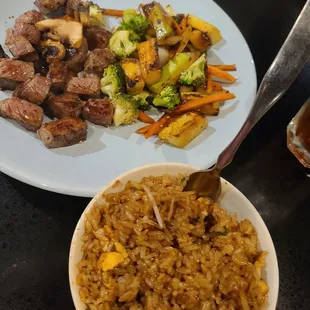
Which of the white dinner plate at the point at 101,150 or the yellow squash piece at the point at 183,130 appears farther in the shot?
the yellow squash piece at the point at 183,130

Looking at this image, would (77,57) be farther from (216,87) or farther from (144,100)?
(216,87)

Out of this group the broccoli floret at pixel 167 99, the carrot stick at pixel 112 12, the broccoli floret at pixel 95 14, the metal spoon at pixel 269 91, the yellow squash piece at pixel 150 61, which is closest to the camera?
the metal spoon at pixel 269 91

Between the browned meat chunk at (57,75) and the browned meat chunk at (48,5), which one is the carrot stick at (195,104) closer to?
the browned meat chunk at (57,75)

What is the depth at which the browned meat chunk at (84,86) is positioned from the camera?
2.68 meters

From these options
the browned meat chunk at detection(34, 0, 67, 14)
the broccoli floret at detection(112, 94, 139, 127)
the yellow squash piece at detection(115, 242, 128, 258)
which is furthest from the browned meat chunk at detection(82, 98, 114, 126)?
the yellow squash piece at detection(115, 242, 128, 258)

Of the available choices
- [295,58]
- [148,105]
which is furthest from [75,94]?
[295,58]

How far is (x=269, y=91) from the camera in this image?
6.39ft

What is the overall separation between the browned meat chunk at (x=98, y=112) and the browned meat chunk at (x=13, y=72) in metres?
0.41

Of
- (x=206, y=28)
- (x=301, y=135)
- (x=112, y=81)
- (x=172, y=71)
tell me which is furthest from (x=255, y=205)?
(x=206, y=28)

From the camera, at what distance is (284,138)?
2.90m

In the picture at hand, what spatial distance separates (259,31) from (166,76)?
1.19m

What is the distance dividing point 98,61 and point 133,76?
25 cm

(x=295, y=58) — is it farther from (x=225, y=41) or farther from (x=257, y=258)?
(x=225, y=41)

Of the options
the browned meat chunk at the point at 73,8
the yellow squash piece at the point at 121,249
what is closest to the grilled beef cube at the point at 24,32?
the browned meat chunk at the point at 73,8
